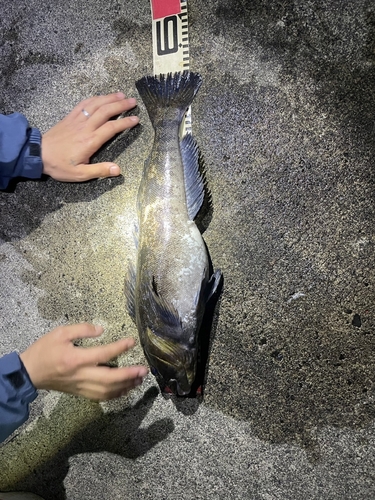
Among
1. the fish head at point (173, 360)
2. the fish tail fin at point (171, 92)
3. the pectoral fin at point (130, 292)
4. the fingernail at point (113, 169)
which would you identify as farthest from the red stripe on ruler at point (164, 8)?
the fish head at point (173, 360)

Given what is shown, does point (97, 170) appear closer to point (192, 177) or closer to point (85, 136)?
point (85, 136)

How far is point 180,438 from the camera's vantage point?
2.08m

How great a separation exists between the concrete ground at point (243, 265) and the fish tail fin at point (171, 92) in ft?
0.37

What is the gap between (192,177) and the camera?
1.95 m

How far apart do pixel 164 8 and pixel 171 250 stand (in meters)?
1.35

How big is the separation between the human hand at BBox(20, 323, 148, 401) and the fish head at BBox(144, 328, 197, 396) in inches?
4.1

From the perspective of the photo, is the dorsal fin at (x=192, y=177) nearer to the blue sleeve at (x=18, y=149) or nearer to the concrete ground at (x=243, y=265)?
the concrete ground at (x=243, y=265)

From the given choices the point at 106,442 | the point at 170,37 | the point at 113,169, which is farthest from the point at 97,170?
the point at 106,442

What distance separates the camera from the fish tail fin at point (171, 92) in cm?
203

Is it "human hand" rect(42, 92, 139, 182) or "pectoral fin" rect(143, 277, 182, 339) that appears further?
"human hand" rect(42, 92, 139, 182)

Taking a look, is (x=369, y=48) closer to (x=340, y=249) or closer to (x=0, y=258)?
(x=340, y=249)

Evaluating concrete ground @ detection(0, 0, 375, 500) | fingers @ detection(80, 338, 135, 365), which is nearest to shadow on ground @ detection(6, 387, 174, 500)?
concrete ground @ detection(0, 0, 375, 500)

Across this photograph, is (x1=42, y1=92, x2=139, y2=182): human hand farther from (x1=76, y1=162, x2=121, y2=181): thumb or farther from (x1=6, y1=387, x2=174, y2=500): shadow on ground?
(x1=6, y1=387, x2=174, y2=500): shadow on ground

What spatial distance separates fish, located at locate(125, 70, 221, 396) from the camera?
5.98ft
